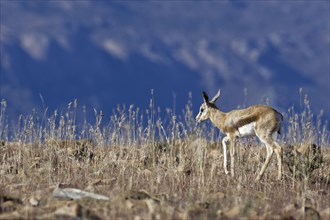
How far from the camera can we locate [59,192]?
8508mm

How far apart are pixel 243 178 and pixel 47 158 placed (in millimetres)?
4676

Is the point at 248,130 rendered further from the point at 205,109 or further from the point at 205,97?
the point at 205,109

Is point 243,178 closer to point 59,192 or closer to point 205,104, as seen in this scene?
point 205,104

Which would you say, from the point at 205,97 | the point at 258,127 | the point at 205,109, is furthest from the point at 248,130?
the point at 205,109

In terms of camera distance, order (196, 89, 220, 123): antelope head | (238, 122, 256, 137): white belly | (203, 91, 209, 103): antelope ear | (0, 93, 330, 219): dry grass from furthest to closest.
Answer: (196, 89, 220, 123): antelope head
(203, 91, 209, 103): antelope ear
(238, 122, 256, 137): white belly
(0, 93, 330, 219): dry grass

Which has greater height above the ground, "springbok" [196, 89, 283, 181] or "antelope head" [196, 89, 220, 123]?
"antelope head" [196, 89, 220, 123]

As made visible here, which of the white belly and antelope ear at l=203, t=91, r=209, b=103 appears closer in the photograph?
the white belly

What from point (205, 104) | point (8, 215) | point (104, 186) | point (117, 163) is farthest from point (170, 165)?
point (8, 215)

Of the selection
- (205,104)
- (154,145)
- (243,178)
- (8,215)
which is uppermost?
(205,104)

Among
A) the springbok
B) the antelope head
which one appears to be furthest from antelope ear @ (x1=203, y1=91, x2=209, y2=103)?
the springbok

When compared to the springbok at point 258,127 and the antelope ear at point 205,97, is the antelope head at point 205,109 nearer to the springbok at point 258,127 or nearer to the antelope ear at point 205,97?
the antelope ear at point 205,97

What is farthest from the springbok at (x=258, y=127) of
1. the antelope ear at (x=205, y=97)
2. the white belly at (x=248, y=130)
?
the antelope ear at (x=205, y=97)

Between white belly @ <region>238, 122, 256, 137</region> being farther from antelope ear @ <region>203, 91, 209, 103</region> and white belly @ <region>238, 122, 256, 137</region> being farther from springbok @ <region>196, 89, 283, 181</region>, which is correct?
antelope ear @ <region>203, 91, 209, 103</region>

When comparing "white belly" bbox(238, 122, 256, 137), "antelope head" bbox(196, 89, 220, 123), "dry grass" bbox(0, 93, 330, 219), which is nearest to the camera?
"dry grass" bbox(0, 93, 330, 219)
